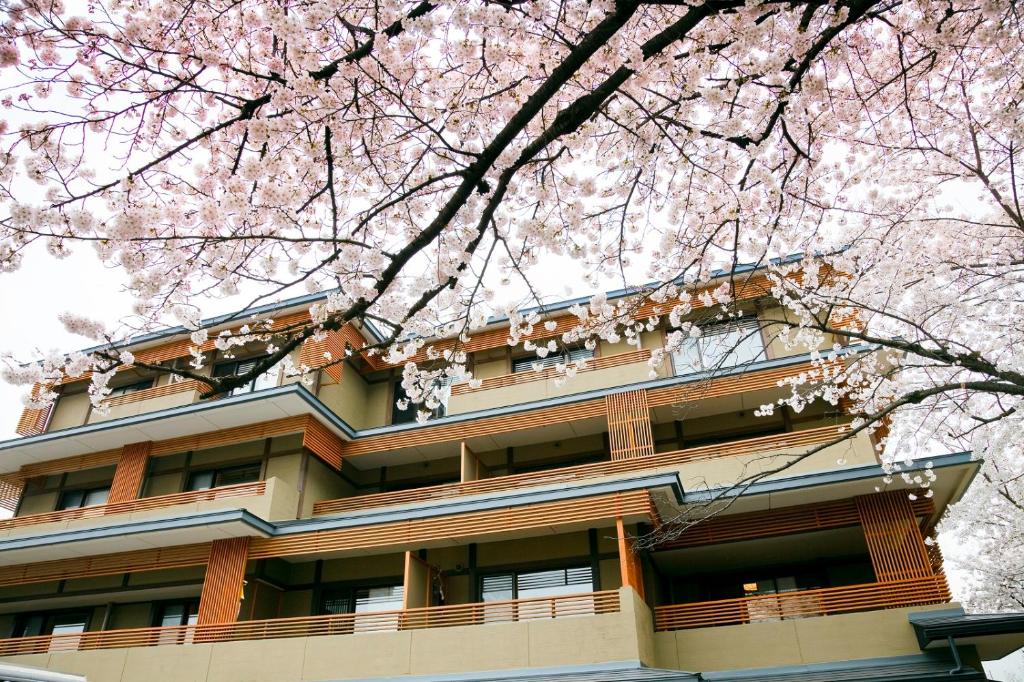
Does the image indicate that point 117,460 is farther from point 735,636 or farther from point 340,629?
point 735,636

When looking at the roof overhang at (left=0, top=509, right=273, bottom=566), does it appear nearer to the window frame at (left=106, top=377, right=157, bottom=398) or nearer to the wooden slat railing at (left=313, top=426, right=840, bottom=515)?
the wooden slat railing at (left=313, top=426, right=840, bottom=515)

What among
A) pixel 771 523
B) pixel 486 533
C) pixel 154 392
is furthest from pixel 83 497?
pixel 771 523

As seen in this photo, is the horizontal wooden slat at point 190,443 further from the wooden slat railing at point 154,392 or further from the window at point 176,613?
the window at point 176,613

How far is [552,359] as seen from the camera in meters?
17.1

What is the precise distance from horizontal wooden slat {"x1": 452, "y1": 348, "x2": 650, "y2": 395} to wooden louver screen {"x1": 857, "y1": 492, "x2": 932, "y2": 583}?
5.30m

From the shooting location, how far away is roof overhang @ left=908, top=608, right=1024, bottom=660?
911 cm

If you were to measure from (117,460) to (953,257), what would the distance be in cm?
1873

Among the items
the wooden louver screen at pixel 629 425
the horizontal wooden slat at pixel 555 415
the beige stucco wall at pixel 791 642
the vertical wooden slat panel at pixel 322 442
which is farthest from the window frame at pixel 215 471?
the beige stucco wall at pixel 791 642

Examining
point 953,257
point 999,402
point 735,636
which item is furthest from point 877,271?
point 735,636

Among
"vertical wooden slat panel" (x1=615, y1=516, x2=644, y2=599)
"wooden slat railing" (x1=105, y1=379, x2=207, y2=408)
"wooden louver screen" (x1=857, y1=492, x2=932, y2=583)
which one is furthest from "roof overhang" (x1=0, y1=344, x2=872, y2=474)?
"vertical wooden slat panel" (x1=615, y1=516, x2=644, y2=599)

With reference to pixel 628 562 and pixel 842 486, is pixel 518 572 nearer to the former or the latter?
pixel 628 562

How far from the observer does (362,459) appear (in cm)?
1666

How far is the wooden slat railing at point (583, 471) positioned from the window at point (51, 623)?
20.2ft

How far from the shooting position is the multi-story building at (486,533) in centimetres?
1086
